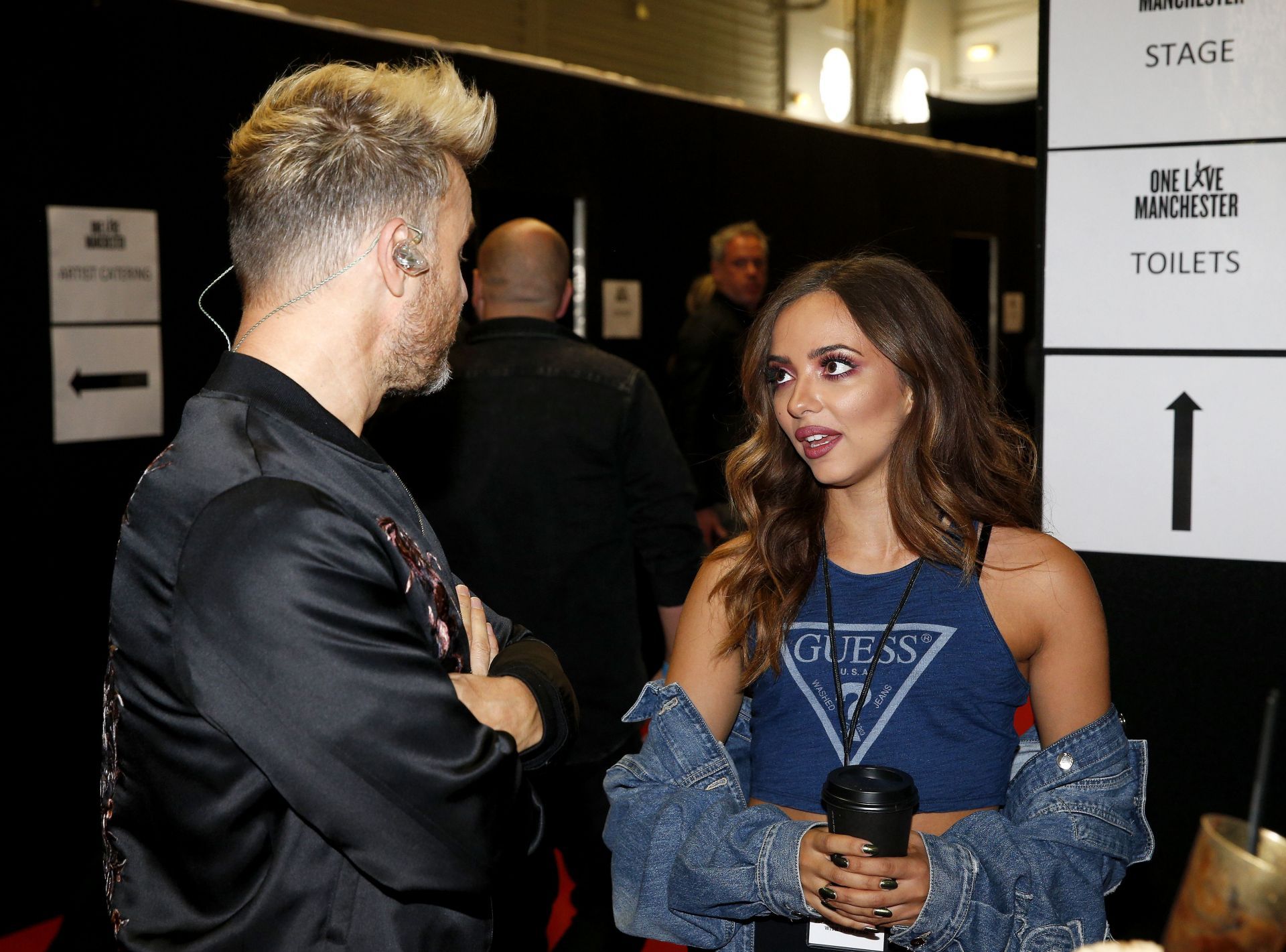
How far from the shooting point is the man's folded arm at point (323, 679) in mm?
1228

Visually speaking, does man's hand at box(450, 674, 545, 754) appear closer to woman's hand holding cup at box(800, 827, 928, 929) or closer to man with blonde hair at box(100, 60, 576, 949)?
man with blonde hair at box(100, 60, 576, 949)

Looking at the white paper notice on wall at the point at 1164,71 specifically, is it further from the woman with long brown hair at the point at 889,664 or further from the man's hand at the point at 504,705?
the man's hand at the point at 504,705

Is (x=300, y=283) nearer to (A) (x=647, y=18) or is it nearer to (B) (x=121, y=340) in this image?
(B) (x=121, y=340)

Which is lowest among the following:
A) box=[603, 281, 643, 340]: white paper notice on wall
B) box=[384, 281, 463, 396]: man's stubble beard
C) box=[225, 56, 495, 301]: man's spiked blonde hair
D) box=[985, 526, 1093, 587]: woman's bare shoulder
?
box=[985, 526, 1093, 587]: woman's bare shoulder

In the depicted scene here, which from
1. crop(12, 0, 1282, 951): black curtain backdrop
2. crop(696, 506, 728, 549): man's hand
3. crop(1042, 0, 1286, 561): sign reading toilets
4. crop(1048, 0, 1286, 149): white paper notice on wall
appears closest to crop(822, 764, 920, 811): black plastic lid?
crop(12, 0, 1282, 951): black curtain backdrop

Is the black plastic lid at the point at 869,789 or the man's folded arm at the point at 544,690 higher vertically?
the man's folded arm at the point at 544,690

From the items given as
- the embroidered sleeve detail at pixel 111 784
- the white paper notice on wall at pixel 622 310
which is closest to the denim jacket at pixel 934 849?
the embroidered sleeve detail at pixel 111 784

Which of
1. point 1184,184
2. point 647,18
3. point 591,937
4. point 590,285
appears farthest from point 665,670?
point 647,18

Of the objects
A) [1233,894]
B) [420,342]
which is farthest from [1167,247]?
[1233,894]

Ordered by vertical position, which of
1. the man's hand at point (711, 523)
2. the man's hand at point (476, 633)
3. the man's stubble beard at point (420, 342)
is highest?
the man's stubble beard at point (420, 342)

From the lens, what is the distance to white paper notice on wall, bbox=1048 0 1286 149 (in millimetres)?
2369

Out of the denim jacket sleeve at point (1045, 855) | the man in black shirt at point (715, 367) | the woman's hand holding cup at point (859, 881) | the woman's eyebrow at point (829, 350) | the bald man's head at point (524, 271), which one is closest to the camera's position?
the woman's hand holding cup at point (859, 881)

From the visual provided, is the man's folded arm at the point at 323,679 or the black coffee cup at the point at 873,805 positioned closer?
the man's folded arm at the point at 323,679

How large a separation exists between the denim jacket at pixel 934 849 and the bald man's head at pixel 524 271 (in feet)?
6.12
